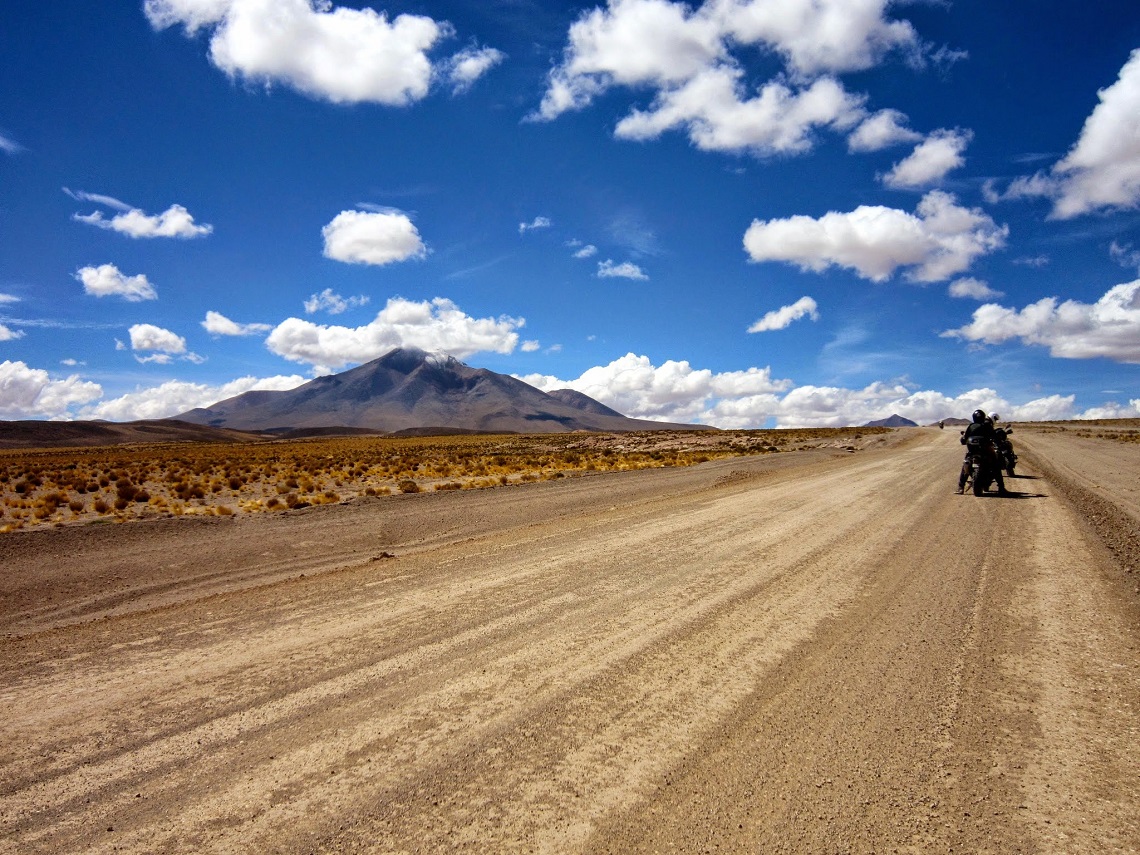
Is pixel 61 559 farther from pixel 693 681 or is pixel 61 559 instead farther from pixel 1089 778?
Result: pixel 1089 778

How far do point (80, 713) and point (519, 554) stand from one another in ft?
18.4

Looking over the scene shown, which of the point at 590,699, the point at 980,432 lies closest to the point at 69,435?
the point at 980,432

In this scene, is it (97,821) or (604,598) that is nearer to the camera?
(97,821)

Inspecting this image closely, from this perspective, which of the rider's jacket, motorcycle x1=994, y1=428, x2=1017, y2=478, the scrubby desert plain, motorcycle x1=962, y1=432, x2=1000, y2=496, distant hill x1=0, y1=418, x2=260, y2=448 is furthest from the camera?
distant hill x1=0, y1=418, x2=260, y2=448

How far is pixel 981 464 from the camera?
Result: 46.9 feet

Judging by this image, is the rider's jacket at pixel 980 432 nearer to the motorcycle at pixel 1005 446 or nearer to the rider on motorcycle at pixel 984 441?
the rider on motorcycle at pixel 984 441

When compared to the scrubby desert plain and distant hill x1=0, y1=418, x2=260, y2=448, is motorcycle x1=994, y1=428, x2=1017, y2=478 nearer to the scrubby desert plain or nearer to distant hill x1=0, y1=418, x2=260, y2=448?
the scrubby desert plain

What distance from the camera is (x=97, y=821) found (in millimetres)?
2953

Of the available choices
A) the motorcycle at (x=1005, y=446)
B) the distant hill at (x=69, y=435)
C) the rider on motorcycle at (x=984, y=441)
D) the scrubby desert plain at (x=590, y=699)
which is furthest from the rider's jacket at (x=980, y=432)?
the distant hill at (x=69, y=435)

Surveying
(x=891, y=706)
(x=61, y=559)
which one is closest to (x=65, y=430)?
(x=61, y=559)

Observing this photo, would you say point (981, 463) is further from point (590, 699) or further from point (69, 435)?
point (69, 435)

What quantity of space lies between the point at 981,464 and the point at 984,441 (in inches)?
30.0

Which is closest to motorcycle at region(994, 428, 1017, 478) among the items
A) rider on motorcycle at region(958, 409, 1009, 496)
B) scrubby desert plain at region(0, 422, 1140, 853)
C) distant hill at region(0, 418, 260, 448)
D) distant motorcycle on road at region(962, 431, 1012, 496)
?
rider on motorcycle at region(958, 409, 1009, 496)

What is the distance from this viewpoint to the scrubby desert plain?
291cm
